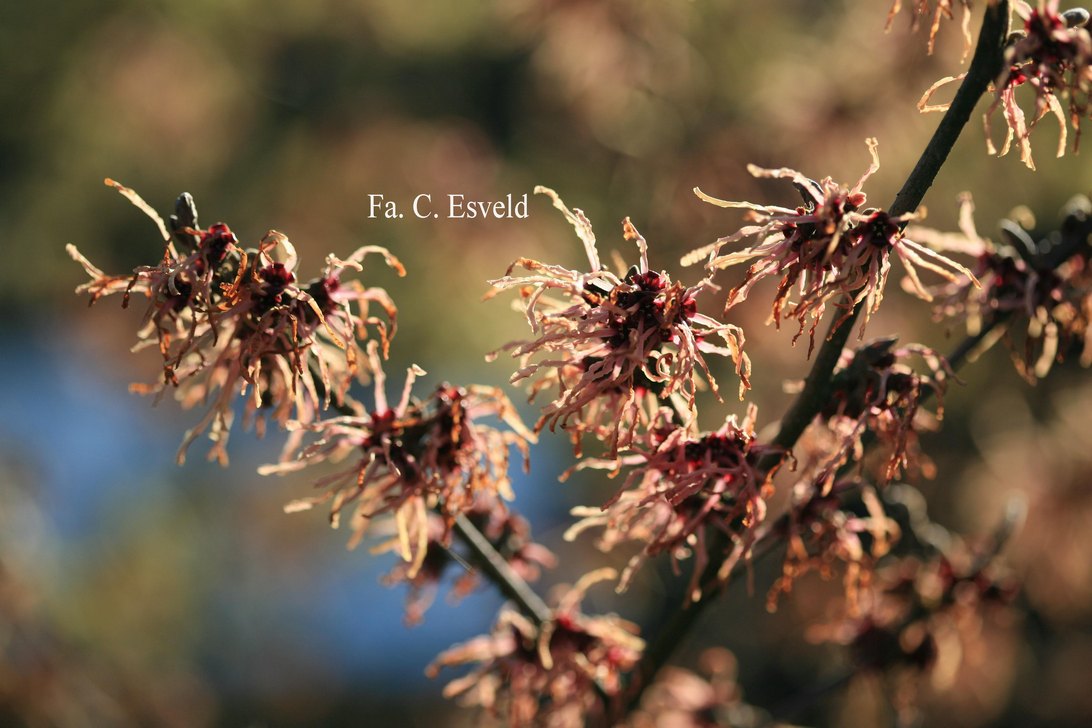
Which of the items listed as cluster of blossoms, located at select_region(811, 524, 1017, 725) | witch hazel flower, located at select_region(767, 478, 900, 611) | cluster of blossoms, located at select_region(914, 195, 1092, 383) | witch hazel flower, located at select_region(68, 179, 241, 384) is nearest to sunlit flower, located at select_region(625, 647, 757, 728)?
cluster of blossoms, located at select_region(811, 524, 1017, 725)

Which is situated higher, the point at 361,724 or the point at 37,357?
the point at 37,357

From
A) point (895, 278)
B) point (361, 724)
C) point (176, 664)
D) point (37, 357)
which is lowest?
point (361, 724)

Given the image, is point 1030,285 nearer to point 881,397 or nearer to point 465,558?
point 881,397

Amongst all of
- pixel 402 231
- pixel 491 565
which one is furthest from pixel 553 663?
pixel 402 231

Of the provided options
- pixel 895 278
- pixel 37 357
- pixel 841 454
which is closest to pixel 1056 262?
pixel 841 454

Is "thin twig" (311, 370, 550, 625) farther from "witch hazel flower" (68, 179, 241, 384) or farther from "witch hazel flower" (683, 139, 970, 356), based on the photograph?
"witch hazel flower" (683, 139, 970, 356)

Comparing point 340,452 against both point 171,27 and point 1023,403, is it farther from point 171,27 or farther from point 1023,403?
point 171,27

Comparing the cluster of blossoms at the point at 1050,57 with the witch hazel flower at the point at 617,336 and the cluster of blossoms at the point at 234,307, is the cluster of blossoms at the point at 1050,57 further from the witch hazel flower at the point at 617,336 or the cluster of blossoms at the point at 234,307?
the cluster of blossoms at the point at 234,307
